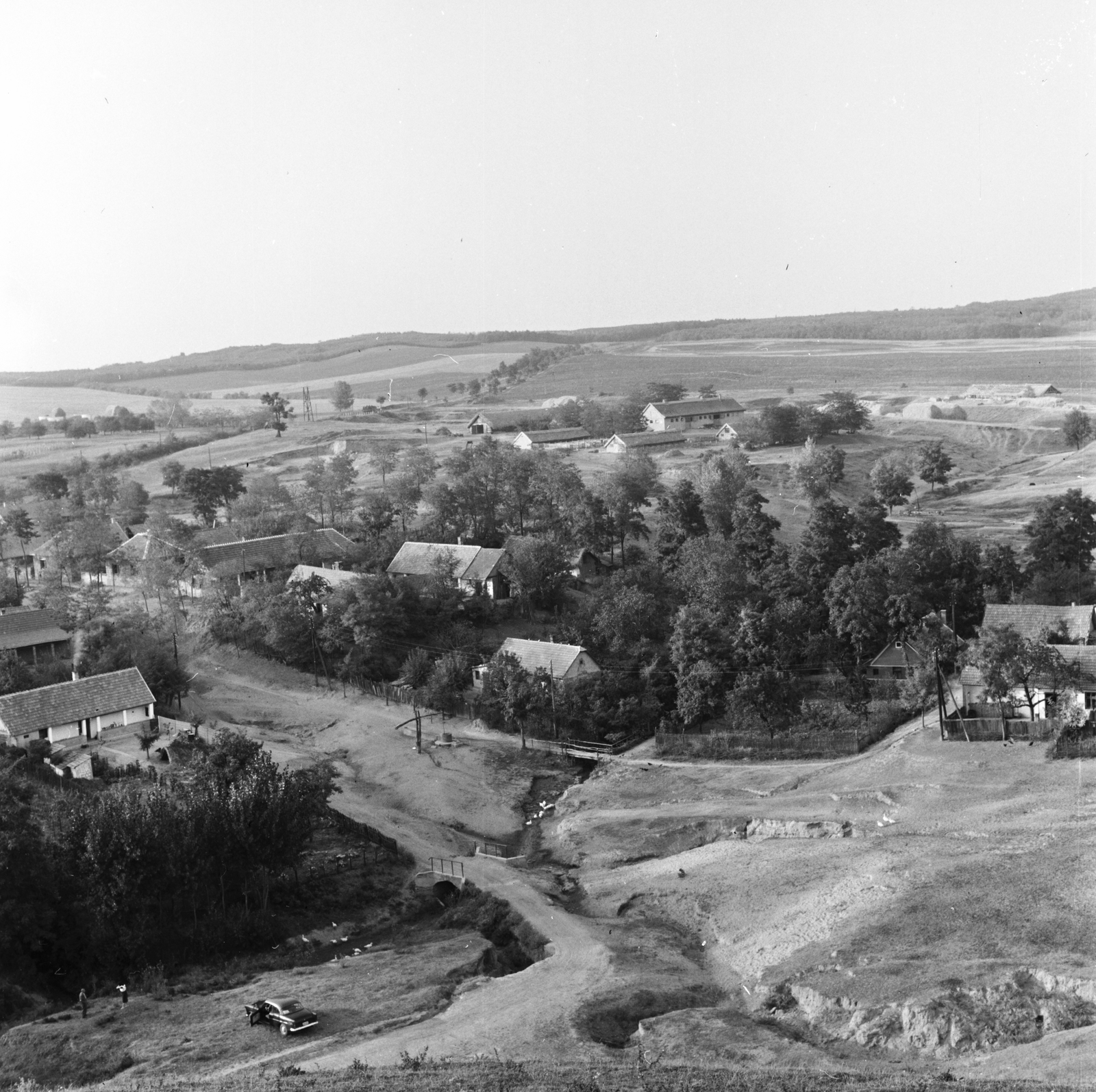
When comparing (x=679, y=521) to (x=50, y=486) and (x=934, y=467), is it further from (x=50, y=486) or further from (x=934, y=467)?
(x=50, y=486)

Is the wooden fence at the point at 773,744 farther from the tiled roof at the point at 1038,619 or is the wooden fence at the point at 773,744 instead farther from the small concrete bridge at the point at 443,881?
the small concrete bridge at the point at 443,881

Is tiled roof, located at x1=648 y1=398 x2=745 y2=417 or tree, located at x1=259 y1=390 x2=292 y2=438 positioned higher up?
tree, located at x1=259 y1=390 x2=292 y2=438

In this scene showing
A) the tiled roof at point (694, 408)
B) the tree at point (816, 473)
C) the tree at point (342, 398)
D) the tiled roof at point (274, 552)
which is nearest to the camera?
the tiled roof at point (274, 552)

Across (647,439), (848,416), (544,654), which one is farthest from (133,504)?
(848,416)

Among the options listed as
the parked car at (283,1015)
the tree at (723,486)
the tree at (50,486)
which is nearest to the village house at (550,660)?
the tree at (723,486)

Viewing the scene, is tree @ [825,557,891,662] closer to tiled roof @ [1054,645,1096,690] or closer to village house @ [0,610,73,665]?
tiled roof @ [1054,645,1096,690]

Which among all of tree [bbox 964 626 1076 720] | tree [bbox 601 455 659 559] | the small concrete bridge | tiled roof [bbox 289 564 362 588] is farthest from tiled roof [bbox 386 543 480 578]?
tree [bbox 964 626 1076 720]
